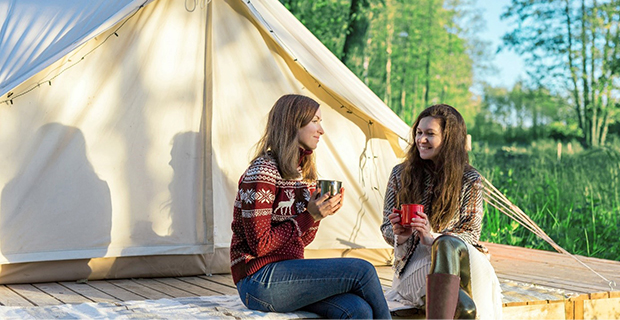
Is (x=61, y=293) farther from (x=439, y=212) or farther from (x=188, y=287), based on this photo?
(x=439, y=212)

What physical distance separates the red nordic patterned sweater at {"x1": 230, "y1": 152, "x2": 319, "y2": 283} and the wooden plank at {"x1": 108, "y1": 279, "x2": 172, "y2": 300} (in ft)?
2.80

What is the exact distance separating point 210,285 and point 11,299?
1.00 m

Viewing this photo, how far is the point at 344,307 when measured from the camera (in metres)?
2.42

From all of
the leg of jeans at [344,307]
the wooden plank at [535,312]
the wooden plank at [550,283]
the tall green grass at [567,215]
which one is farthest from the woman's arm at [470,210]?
the tall green grass at [567,215]

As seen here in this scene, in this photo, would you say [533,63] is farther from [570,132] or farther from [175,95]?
[175,95]

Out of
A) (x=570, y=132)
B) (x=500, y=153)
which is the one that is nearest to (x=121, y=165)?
(x=500, y=153)

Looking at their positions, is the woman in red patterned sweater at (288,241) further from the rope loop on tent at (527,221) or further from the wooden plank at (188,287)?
the rope loop on tent at (527,221)

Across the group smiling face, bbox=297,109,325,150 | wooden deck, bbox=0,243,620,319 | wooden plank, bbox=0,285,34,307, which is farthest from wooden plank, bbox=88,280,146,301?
smiling face, bbox=297,109,325,150

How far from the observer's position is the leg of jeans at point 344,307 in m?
2.38

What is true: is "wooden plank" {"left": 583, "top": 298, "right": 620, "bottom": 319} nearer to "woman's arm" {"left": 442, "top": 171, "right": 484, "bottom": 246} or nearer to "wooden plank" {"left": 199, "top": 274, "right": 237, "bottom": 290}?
"woman's arm" {"left": 442, "top": 171, "right": 484, "bottom": 246}

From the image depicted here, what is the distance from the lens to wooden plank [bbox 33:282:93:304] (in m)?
3.11

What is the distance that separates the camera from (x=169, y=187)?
12.9ft

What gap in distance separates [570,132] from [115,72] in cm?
1525

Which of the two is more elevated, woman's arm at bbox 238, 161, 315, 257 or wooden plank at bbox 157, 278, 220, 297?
woman's arm at bbox 238, 161, 315, 257
